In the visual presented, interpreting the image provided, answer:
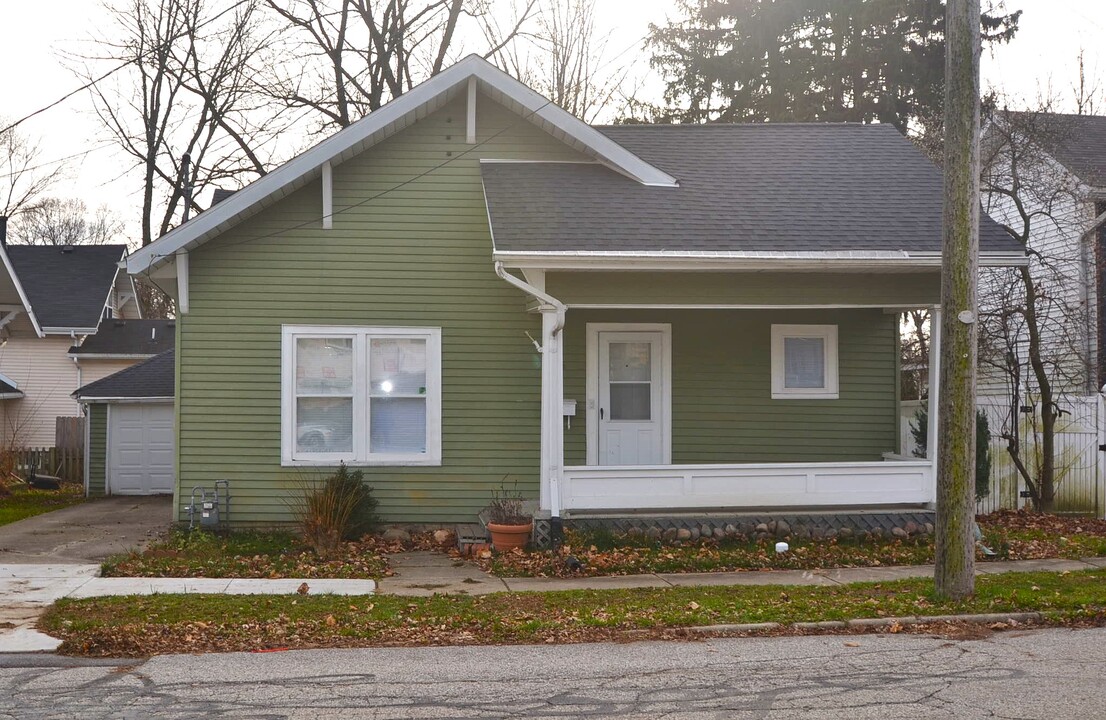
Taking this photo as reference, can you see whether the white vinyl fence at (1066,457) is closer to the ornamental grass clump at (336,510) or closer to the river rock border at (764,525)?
the river rock border at (764,525)

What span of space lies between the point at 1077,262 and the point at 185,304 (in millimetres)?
17473

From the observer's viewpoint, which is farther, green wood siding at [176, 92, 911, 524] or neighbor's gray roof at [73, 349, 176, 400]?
neighbor's gray roof at [73, 349, 176, 400]

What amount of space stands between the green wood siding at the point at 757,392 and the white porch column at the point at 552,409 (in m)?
1.75

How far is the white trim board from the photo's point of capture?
14.5 m

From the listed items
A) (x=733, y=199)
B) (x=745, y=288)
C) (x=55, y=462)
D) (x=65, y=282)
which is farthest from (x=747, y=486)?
(x=65, y=282)

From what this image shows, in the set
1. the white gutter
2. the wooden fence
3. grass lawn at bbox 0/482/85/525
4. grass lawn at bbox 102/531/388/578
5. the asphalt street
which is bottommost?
the asphalt street

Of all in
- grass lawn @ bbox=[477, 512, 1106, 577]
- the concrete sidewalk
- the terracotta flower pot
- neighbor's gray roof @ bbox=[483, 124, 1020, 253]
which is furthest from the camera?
neighbor's gray roof @ bbox=[483, 124, 1020, 253]

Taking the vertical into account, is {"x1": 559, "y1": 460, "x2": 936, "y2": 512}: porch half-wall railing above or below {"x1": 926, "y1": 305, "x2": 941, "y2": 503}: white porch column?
below

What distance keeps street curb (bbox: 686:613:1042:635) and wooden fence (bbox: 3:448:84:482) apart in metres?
19.4

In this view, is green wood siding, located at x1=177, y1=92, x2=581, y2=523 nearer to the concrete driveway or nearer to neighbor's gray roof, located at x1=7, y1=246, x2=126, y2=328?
the concrete driveway

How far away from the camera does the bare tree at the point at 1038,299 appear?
17.2 meters

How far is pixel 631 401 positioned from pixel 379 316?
3.53 metres

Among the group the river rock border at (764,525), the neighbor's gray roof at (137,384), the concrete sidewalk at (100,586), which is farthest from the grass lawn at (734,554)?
the neighbor's gray roof at (137,384)

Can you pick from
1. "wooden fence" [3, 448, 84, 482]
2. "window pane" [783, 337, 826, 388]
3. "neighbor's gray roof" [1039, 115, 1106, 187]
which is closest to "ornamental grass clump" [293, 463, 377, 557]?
"window pane" [783, 337, 826, 388]
